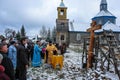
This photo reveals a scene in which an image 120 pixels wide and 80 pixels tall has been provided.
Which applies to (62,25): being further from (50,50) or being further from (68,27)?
(50,50)

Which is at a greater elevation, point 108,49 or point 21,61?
point 108,49

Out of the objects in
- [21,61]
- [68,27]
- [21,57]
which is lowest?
[21,61]

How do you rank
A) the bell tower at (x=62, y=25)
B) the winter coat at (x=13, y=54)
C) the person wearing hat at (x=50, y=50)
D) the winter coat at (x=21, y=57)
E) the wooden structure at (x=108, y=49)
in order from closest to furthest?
the winter coat at (x=21, y=57), the winter coat at (x=13, y=54), the wooden structure at (x=108, y=49), the person wearing hat at (x=50, y=50), the bell tower at (x=62, y=25)

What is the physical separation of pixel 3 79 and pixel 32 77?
701cm

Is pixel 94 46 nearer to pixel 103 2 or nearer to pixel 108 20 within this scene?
pixel 108 20

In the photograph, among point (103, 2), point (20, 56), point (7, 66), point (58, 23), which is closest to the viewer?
point (7, 66)

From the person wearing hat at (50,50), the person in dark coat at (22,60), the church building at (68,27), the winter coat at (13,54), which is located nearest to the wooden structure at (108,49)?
the person wearing hat at (50,50)

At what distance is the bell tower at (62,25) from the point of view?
5912 centimetres

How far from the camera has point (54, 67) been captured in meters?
15.5

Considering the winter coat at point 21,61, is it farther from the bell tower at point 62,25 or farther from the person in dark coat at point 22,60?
the bell tower at point 62,25

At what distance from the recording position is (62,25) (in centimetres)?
6156

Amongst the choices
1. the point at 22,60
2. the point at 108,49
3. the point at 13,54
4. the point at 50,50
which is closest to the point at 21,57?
the point at 22,60

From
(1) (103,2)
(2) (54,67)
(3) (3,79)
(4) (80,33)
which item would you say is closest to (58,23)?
(4) (80,33)

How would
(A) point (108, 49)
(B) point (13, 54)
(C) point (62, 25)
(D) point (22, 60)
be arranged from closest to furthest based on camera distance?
1. (D) point (22, 60)
2. (B) point (13, 54)
3. (A) point (108, 49)
4. (C) point (62, 25)
